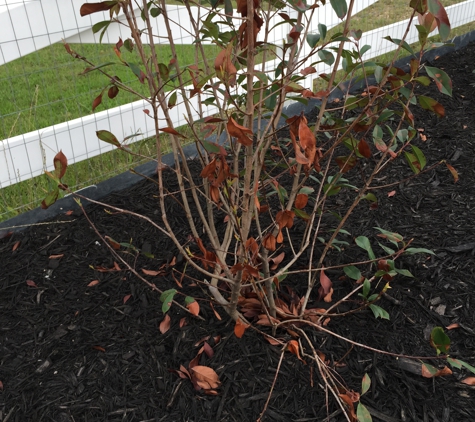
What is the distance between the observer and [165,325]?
1.94 meters

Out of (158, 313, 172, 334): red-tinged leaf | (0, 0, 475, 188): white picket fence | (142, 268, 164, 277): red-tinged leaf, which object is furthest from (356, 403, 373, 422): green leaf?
(0, 0, 475, 188): white picket fence

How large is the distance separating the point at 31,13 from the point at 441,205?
7.94ft

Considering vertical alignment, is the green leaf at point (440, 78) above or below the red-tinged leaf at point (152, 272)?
above

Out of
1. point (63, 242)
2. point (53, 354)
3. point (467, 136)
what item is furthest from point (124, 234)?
point (467, 136)

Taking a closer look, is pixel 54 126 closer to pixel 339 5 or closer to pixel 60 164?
pixel 60 164

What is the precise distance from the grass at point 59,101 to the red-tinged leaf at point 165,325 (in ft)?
2.14

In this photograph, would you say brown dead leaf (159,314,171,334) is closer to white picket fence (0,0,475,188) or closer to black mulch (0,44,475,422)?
black mulch (0,44,475,422)

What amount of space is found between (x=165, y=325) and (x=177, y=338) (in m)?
0.07

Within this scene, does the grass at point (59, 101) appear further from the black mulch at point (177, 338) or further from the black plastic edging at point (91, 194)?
the black mulch at point (177, 338)

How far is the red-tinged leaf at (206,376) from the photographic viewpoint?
1.71 metres

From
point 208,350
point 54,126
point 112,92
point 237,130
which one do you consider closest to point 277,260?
point 208,350

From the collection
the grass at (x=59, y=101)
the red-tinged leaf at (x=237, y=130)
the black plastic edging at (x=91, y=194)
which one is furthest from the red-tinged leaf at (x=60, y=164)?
the black plastic edging at (x=91, y=194)

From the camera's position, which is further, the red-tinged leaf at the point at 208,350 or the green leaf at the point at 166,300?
the red-tinged leaf at the point at 208,350

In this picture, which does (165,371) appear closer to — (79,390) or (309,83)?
(79,390)
